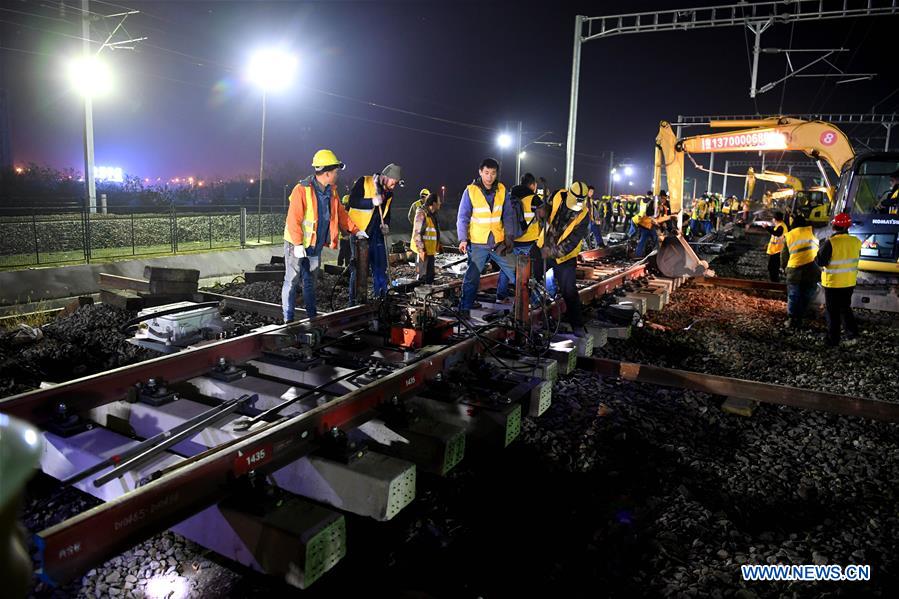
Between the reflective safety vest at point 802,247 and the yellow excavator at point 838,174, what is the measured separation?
2.94 meters

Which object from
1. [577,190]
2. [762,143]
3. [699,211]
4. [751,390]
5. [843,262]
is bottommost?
[751,390]

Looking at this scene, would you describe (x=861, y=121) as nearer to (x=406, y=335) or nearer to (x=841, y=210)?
(x=841, y=210)

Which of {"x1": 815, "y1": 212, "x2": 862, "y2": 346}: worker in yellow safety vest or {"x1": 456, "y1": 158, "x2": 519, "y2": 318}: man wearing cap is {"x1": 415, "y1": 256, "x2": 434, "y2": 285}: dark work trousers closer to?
{"x1": 456, "y1": 158, "x2": 519, "y2": 318}: man wearing cap

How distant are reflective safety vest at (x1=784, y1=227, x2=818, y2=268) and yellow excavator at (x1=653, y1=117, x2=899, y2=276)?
294 cm

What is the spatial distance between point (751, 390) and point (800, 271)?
4.91 meters

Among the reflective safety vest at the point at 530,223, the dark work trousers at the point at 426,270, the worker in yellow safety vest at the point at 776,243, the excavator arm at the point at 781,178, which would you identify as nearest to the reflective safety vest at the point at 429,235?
the dark work trousers at the point at 426,270

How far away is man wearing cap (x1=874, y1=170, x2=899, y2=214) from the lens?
12.0 meters

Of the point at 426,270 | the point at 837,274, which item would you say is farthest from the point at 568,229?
the point at 837,274

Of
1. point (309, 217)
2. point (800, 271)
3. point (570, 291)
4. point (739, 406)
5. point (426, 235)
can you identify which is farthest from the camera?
point (426, 235)

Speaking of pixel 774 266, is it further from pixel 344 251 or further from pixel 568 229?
pixel 344 251

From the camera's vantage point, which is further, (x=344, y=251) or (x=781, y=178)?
(x=781, y=178)

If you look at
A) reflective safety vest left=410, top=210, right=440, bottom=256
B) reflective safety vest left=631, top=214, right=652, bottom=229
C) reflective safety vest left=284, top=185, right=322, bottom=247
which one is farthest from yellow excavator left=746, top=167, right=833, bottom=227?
reflective safety vest left=284, top=185, right=322, bottom=247

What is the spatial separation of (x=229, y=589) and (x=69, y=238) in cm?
1689

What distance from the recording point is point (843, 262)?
866cm
